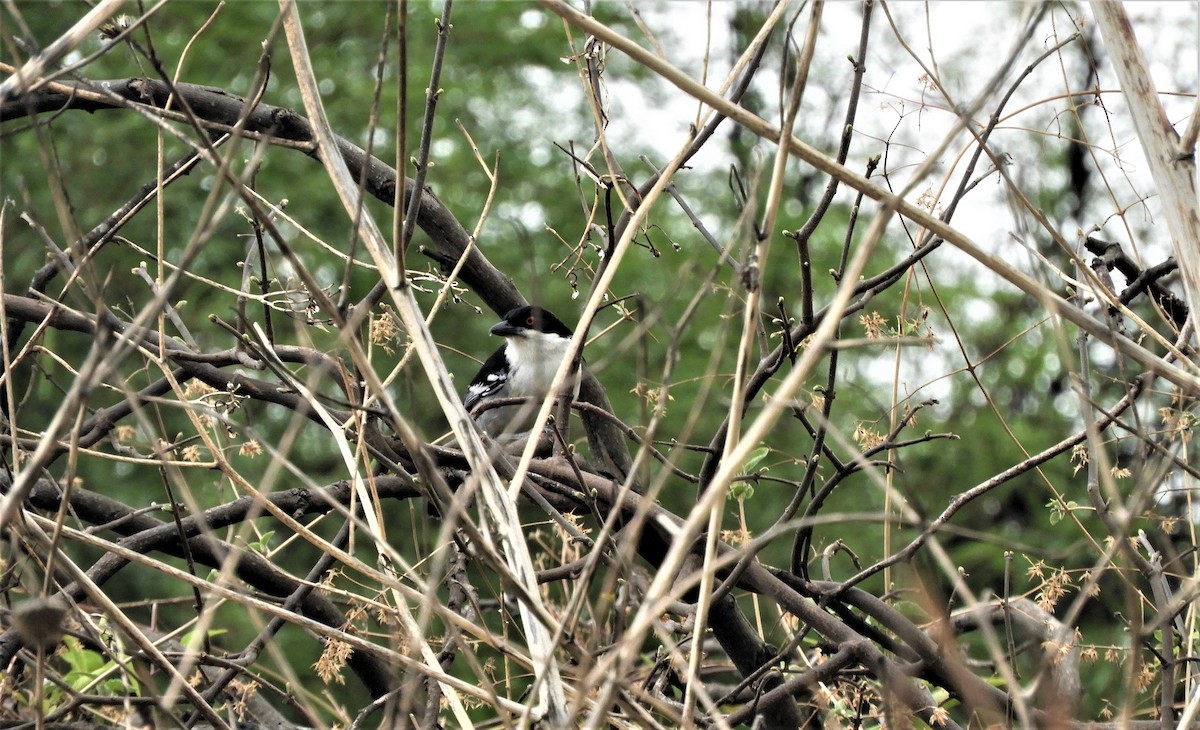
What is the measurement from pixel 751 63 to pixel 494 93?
368 inches

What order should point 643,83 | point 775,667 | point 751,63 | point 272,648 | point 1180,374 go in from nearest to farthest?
point 272,648
point 1180,374
point 751,63
point 775,667
point 643,83

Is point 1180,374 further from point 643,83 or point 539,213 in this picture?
point 643,83

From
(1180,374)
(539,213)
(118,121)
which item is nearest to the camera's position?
(1180,374)

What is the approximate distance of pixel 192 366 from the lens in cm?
314

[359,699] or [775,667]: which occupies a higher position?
[775,667]

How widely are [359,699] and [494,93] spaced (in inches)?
234

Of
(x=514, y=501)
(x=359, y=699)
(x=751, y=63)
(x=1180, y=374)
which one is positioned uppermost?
(x=751, y=63)

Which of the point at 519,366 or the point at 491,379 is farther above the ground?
the point at 519,366

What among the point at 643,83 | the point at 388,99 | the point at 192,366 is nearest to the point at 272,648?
the point at 192,366

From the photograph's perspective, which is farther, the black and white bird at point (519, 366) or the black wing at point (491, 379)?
the black wing at point (491, 379)

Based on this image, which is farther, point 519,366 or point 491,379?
point 491,379

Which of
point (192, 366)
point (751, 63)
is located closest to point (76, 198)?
point (192, 366)

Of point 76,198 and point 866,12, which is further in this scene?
point 76,198

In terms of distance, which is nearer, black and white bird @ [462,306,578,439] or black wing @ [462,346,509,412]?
black and white bird @ [462,306,578,439]
